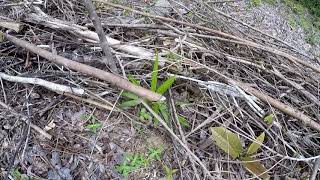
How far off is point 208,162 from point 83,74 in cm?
83

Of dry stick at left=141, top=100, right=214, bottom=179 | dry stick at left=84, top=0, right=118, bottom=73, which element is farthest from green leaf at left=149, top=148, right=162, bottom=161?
Answer: dry stick at left=84, top=0, right=118, bottom=73

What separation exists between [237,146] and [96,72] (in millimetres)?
836

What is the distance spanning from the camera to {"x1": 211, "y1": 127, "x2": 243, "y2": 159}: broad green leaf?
1979mm

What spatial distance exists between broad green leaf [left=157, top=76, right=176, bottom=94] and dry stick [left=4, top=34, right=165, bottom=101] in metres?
0.11

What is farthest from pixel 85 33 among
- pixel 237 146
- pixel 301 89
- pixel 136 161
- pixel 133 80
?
pixel 301 89

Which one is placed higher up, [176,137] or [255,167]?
[176,137]

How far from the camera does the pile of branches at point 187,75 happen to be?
2008 millimetres

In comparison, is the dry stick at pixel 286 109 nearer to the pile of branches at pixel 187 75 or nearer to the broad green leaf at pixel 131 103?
the pile of branches at pixel 187 75

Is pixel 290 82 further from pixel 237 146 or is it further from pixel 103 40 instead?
pixel 103 40

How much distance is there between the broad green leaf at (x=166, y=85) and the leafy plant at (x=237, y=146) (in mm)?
324

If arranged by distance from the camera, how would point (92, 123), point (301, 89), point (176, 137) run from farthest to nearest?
1. point (301, 89)
2. point (92, 123)
3. point (176, 137)

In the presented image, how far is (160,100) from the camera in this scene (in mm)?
1941

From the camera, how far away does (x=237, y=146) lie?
6.53 feet

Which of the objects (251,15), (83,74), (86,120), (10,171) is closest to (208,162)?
(86,120)
